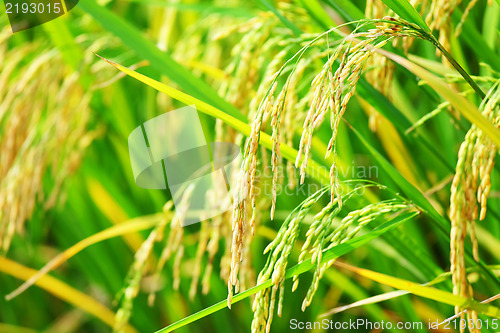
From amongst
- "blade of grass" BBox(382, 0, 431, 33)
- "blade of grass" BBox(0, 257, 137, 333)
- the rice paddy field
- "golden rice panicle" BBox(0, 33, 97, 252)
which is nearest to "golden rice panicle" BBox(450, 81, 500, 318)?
the rice paddy field

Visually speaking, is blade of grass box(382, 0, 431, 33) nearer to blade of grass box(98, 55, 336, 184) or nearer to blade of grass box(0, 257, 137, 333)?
blade of grass box(98, 55, 336, 184)

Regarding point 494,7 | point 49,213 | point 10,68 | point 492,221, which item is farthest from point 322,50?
point 49,213

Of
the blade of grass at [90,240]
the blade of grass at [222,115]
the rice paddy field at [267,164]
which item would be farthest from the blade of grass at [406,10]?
the blade of grass at [90,240]

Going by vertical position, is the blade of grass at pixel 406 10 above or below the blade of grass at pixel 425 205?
above

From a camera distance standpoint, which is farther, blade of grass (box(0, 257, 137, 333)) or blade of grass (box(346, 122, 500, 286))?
blade of grass (box(0, 257, 137, 333))

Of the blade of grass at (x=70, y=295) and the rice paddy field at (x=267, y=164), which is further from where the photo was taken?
the blade of grass at (x=70, y=295)

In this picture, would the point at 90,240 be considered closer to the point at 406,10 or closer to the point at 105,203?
the point at 105,203

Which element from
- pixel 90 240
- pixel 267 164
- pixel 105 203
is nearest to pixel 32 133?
pixel 90 240

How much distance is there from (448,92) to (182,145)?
2.90 ft

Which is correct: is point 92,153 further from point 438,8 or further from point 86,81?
point 438,8

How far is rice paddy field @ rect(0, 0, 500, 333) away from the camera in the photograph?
0.60 m

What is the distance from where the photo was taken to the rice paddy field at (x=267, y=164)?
60cm

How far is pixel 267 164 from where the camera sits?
86 centimetres

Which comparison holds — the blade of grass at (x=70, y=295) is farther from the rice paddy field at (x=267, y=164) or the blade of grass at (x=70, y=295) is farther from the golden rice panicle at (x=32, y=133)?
the golden rice panicle at (x=32, y=133)
